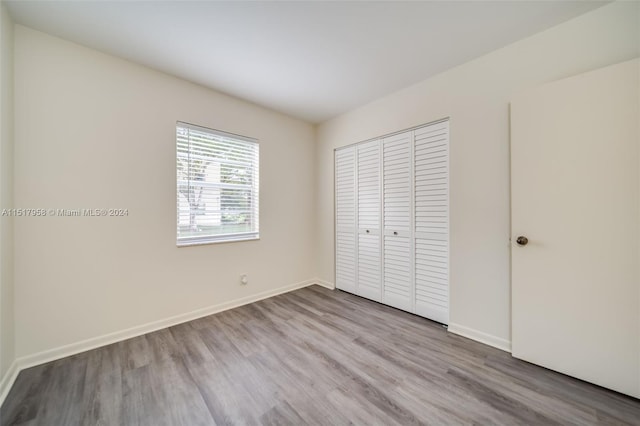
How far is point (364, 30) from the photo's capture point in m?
1.81

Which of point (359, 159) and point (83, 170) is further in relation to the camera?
point (359, 159)

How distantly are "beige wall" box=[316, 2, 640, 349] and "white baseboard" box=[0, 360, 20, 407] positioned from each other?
3.38 m

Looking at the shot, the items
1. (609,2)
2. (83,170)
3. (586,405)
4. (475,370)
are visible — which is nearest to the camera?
(586,405)

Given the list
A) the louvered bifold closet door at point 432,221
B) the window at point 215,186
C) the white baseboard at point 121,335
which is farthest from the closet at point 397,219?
the white baseboard at point 121,335

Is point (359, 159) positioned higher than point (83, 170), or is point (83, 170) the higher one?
point (359, 159)

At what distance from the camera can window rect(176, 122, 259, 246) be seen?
8.38 ft

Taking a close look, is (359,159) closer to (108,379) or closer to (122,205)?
(122,205)

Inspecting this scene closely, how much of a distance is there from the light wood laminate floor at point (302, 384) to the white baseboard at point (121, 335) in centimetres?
6

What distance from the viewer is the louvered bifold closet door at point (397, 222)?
2.68 m

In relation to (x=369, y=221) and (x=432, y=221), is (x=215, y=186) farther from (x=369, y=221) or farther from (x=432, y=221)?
(x=432, y=221)

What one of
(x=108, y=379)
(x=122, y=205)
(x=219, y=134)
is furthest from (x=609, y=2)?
(x=108, y=379)

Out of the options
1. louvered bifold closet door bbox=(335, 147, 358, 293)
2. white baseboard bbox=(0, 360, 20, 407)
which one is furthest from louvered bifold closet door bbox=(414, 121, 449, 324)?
white baseboard bbox=(0, 360, 20, 407)

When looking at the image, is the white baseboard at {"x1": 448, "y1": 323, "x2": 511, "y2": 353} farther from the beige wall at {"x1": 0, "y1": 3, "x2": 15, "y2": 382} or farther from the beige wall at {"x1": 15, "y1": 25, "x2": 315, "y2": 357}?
the beige wall at {"x1": 0, "y1": 3, "x2": 15, "y2": 382}

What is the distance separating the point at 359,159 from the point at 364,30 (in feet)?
5.14
